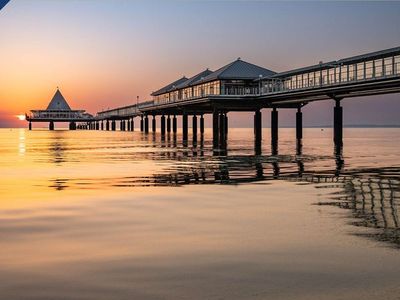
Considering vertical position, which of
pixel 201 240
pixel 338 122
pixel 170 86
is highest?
pixel 170 86

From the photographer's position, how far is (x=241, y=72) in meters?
79.6

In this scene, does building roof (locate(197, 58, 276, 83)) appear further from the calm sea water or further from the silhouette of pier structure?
the calm sea water

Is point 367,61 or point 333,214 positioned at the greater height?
point 367,61

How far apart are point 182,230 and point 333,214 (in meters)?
4.21

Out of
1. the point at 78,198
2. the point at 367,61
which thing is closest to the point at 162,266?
the point at 78,198

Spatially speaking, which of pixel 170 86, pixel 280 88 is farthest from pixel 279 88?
pixel 170 86

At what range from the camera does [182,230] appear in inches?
488

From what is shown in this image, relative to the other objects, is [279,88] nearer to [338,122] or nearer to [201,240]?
[338,122]

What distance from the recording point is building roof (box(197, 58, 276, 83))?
77938 millimetres

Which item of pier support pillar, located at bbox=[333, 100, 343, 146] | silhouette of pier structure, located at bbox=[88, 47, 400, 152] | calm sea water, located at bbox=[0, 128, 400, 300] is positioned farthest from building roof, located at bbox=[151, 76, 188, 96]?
calm sea water, located at bbox=[0, 128, 400, 300]

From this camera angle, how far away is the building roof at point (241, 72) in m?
77.9

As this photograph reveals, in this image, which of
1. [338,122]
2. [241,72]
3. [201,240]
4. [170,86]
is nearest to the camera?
[201,240]

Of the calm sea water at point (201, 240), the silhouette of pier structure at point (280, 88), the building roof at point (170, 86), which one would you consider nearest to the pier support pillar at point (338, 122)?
the silhouette of pier structure at point (280, 88)

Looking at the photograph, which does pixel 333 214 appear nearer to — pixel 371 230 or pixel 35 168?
pixel 371 230
